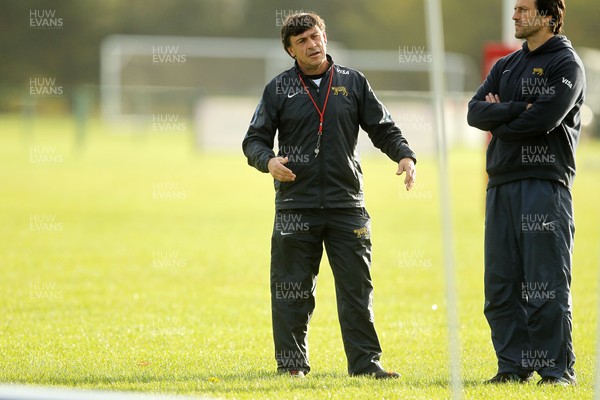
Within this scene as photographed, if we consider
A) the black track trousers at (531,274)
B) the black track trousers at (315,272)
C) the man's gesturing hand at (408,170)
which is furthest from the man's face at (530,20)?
the black track trousers at (315,272)

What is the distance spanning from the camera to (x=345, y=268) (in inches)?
239

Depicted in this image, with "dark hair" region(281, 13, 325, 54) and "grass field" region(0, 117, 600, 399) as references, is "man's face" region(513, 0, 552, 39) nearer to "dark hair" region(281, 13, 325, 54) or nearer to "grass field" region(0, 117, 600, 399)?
"dark hair" region(281, 13, 325, 54)

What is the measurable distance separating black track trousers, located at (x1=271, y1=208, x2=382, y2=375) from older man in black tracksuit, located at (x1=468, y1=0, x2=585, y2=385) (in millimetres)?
757

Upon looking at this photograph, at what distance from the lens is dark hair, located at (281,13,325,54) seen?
594 cm

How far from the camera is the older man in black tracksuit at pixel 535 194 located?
5750 millimetres

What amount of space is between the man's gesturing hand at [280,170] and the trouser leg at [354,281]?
0.42 meters

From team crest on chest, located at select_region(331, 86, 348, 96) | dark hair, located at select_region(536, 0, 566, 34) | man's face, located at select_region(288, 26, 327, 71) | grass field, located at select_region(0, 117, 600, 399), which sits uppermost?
dark hair, located at select_region(536, 0, 566, 34)

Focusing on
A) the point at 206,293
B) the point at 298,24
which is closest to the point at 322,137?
the point at 298,24

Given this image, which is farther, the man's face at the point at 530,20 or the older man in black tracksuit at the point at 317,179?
the older man in black tracksuit at the point at 317,179

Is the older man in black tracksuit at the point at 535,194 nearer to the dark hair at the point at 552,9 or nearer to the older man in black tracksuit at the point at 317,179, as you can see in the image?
the dark hair at the point at 552,9

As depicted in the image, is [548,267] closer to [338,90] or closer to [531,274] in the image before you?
[531,274]

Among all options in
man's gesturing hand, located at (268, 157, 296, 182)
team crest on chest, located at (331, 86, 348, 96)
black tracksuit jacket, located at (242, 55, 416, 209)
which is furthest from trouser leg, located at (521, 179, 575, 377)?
man's gesturing hand, located at (268, 157, 296, 182)

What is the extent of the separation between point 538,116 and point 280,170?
57.8 inches

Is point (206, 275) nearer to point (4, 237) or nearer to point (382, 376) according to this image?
point (4, 237)
